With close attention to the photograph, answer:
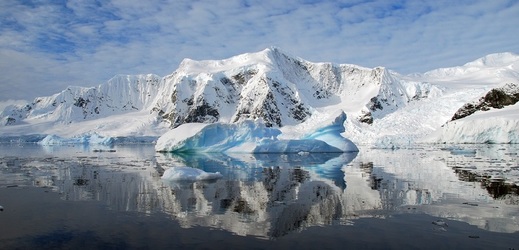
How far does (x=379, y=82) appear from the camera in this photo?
406ft

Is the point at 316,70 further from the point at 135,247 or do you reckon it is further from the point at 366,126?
the point at 135,247

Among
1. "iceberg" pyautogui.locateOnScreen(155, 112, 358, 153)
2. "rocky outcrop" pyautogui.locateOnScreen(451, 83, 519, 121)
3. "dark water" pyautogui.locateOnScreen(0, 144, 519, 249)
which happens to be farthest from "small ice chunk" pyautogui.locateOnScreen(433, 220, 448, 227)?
"rocky outcrop" pyautogui.locateOnScreen(451, 83, 519, 121)

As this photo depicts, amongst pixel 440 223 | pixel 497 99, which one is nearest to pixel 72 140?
pixel 497 99

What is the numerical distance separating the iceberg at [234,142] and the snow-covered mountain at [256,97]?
5570 centimetres

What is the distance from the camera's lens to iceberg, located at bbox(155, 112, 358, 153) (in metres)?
36.4

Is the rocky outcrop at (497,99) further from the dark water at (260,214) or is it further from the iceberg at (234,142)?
the dark water at (260,214)

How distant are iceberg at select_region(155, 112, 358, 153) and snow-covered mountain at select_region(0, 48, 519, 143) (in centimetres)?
5570

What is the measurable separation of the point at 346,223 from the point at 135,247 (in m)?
4.06

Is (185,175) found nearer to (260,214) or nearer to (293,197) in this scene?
(293,197)

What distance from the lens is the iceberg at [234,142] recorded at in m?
36.4

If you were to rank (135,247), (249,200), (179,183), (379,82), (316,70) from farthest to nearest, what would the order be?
(316,70) < (379,82) < (179,183) < (249,200) < (135,247)

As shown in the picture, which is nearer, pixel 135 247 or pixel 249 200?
pixel 135 247

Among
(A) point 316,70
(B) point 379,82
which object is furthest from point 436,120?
(A) point 316,70

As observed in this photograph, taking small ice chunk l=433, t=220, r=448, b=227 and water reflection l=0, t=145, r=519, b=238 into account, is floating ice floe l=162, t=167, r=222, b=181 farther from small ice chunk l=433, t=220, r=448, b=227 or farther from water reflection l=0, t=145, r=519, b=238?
small ice chunk l=433, t=220, r=448, b=227
